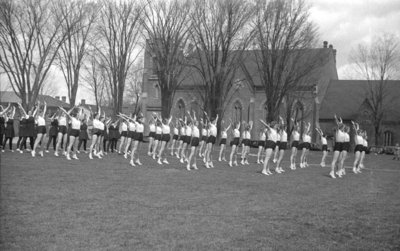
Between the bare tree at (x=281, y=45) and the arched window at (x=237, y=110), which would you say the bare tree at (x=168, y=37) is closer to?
the bare tree at (x=281, y=45)

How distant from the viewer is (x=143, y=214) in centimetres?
842

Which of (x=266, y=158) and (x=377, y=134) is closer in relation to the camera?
(x=266, y=158)

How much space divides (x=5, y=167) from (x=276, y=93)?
28.2 m

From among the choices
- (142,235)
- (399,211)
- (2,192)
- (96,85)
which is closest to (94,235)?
(142,235)

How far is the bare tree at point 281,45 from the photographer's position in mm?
37656

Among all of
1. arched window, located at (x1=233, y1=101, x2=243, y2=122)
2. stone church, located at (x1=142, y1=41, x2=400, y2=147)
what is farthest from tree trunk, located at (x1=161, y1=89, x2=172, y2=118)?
arched window, located at (x1=233, y1=101, x2=243, y2=122)

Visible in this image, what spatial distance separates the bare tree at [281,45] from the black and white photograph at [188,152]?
114 millimetres

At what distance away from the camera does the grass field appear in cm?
673

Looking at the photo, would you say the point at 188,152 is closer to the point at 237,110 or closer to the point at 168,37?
the point at 168,37

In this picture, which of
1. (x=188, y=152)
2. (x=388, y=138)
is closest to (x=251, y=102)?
(x=388, y=138)

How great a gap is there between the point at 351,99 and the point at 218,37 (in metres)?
29.5

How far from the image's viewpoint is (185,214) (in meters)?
8.64

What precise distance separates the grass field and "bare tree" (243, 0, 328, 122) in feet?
82.0

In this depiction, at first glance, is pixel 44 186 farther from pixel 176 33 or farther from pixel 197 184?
pixel 176 33
